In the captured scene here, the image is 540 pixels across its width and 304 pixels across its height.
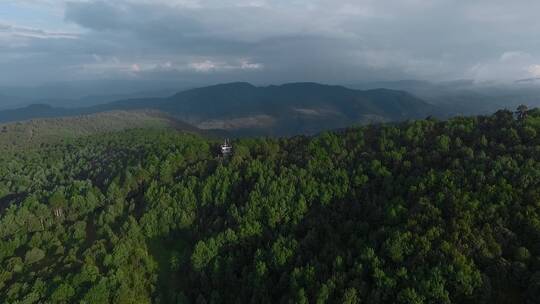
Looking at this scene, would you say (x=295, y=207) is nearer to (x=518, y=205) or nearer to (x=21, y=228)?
(x=518, y=205)

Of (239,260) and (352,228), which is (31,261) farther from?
(352,228)

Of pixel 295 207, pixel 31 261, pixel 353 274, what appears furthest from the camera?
pixel 295 207

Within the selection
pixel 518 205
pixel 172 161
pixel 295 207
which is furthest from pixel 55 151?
pixel 518 205

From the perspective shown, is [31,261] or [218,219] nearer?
[31,261]

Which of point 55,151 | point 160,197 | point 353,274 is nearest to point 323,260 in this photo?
point 353,274

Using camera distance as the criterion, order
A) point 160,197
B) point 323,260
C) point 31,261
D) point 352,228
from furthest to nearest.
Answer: point 160,197, point 31,261, point 352,228, point 323,260

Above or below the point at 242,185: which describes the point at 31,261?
below

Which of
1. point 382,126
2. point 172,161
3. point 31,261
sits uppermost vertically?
point 382,126
